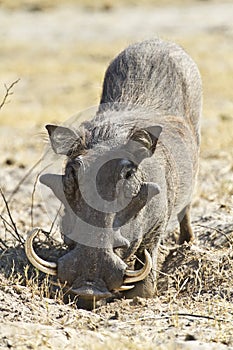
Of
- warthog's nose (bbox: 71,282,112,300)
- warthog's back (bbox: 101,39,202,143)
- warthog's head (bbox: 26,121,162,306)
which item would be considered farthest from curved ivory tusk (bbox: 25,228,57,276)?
warthog's back (bbox: 101,39,202,143)

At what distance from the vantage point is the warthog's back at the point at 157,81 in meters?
5.82

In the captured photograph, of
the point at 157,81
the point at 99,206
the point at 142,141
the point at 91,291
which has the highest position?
the point at 157,81

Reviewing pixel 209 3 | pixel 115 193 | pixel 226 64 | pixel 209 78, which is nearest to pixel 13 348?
pixel 115 193

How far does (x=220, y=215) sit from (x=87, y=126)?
5.48ft

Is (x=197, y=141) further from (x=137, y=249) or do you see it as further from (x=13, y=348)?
(x=13, y=348)

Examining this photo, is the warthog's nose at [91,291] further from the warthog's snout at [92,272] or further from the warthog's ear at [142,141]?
the warthog's ear at [142,141]

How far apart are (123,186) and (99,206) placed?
0.22m

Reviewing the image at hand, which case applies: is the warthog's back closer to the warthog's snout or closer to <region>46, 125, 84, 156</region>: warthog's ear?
<region>46, 125, 84, 156</region>: warthog's ear

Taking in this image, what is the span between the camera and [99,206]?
A: 14.3ft

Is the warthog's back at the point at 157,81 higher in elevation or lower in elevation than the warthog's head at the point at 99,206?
higher

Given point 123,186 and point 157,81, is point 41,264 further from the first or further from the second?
point 157,81

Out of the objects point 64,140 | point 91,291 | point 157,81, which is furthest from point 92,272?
point 157,81

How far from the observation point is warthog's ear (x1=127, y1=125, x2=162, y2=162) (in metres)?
4.74

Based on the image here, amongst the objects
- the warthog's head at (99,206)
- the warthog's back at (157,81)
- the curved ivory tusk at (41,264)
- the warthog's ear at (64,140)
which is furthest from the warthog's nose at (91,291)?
the warthog's back at (157,81)
